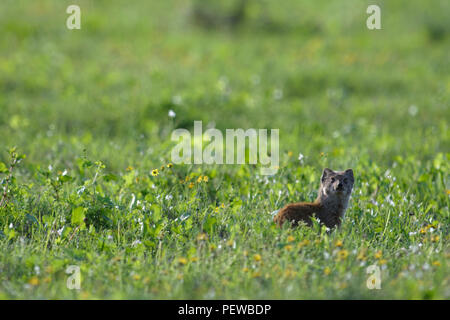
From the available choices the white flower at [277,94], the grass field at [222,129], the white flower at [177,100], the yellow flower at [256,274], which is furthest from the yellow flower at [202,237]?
the white flower at [277,94]

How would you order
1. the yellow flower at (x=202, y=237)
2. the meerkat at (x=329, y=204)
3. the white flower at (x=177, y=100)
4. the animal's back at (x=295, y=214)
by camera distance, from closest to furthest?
the yellow flower at (x=202, y=237) < the animal's back at (x=295, y=214) < the meerkat at (x=329, y=204) < the white flower at (x=177, y=100)

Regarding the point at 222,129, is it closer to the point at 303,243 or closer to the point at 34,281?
the point at 303,243

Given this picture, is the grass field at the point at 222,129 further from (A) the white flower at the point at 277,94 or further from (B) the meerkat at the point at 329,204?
(B) the meerkat at the point at 329,204

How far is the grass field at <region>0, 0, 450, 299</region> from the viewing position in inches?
149

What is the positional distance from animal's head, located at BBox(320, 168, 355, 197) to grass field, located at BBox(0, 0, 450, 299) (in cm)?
27

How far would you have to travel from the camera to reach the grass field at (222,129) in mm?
3773

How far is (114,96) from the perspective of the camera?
927 centimetres

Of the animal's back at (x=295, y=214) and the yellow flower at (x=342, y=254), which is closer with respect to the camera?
the yellow flower at (x=342, y=254)

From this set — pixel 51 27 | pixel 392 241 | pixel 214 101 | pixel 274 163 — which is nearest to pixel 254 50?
pixel 214 101

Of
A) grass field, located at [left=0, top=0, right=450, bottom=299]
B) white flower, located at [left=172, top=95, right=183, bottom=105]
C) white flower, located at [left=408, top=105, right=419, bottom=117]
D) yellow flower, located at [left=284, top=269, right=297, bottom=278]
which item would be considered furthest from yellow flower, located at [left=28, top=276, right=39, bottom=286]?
white flower, located at [left=408, top=105, right=419, bottom=117]

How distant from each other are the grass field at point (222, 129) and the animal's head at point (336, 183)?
27cm

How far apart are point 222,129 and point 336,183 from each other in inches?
152

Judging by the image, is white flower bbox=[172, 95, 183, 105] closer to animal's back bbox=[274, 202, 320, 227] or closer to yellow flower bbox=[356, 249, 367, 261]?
animal's back bbox=[274, 202, 320, 227]

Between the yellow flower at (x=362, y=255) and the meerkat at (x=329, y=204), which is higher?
the meerkat at (x=329, y=204)
